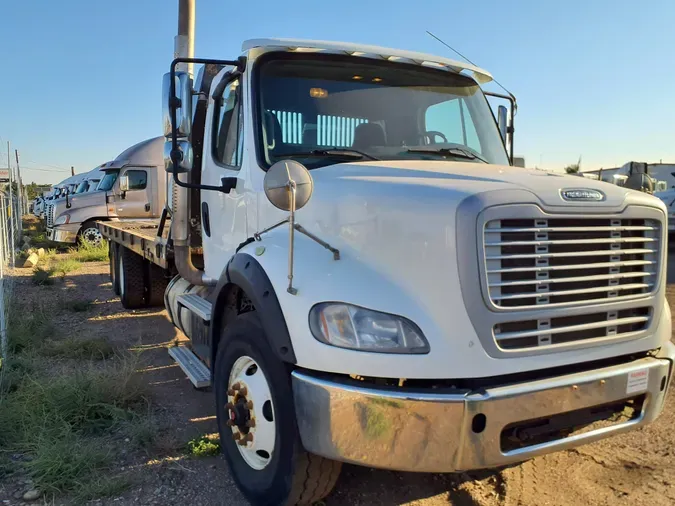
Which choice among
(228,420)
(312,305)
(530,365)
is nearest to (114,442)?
(228,420)

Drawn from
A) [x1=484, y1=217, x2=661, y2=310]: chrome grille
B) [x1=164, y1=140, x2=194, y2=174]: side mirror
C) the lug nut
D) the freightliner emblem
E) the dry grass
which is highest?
[x1=164, y1=140, x2=194, y2=174]: side mirror

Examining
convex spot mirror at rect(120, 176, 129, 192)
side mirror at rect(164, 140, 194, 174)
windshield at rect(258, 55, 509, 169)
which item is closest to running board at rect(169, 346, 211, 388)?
side mirror at rect(164, 140, 194, 174)

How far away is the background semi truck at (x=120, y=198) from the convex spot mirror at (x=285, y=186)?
1407 cm

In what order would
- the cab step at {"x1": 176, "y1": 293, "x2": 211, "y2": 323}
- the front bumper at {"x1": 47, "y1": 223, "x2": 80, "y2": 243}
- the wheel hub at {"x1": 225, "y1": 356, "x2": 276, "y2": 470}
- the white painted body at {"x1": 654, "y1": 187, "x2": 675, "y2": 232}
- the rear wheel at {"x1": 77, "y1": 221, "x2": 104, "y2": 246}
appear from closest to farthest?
the wheel hub at {"x1": 225, "y1": 356, "x2": 276, "y2": 470}, the cab step at {"x1": 176, "y1": 293, "x2": 211, "y2": 323}, the white painted body at {"x1": 654, "y1": 187, "x2": 675, "y2": 232}, the front bumper at {"x1": 47, "y1": 223, "x2": 80, "y2": 243}, the rear wheel at {"x1": 77, "y1": 221, "x2": 104, "y2": 246}

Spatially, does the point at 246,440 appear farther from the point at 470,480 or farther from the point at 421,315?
the point at 470,480

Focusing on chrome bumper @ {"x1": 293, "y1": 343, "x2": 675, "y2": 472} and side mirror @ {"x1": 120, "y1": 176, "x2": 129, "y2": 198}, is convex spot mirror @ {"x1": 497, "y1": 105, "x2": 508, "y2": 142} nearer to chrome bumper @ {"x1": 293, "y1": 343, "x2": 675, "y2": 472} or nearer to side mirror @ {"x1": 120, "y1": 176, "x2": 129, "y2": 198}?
chrome bumper @ {"x1": 293, "y1": 343, "x2": 675, "y2": 472}

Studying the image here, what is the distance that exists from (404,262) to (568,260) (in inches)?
30.4

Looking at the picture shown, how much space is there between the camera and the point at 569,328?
2602 millimetres

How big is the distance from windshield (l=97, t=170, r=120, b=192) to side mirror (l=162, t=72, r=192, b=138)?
44.7 feet

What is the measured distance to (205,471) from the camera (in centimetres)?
354

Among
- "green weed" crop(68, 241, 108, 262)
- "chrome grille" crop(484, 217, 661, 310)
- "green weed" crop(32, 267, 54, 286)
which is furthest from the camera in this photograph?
"green weed" crop(68, 241, 108, 262)

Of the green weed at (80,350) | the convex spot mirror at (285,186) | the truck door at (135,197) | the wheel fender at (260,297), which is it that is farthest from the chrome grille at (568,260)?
the truck door at (135,197)

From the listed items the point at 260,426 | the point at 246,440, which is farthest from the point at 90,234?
the point at 260,426

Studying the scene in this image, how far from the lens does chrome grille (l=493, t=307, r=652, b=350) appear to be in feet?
8.16
